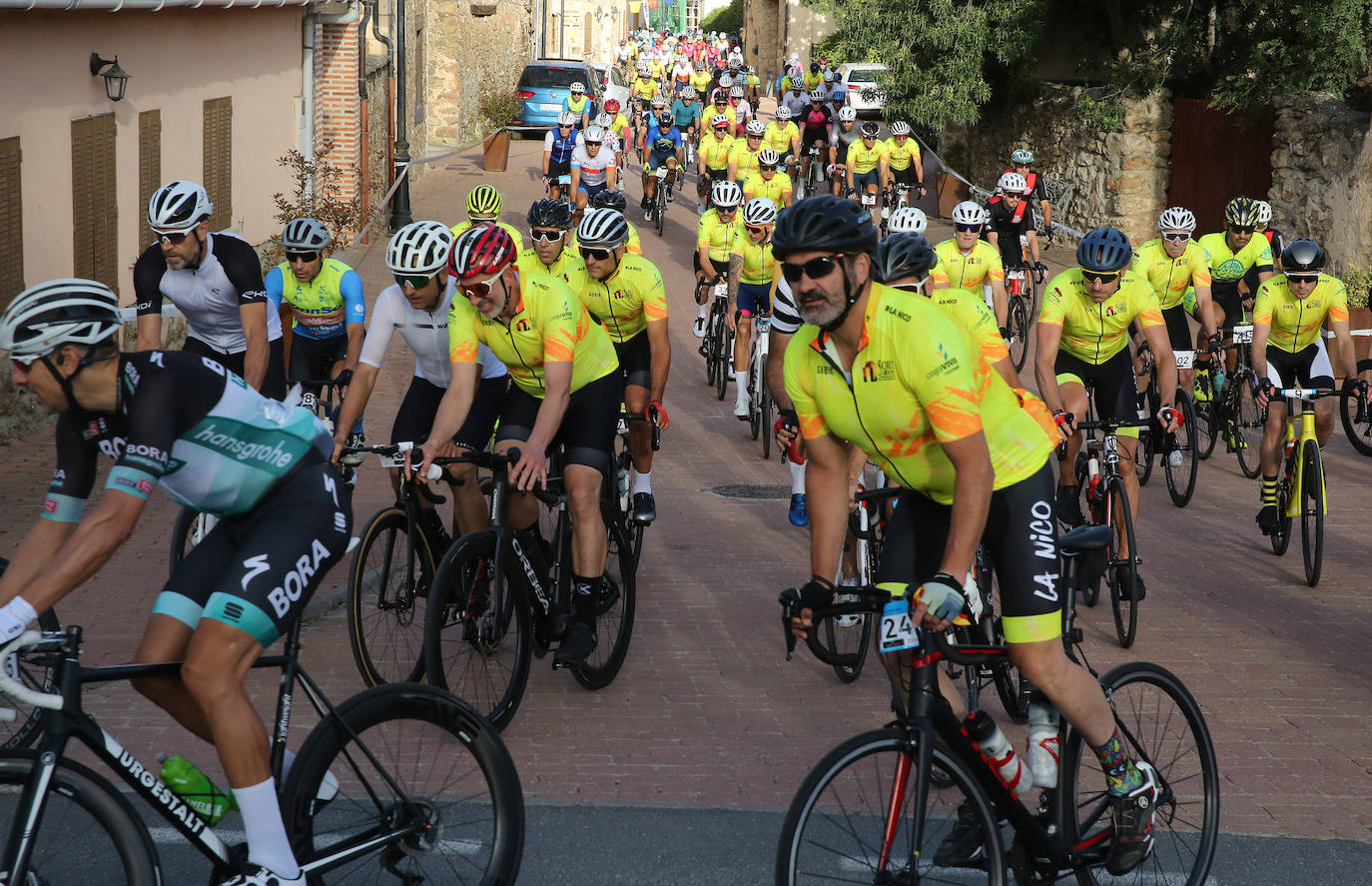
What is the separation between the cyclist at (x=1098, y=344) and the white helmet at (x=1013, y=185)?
29.8ft

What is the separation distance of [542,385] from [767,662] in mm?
1761

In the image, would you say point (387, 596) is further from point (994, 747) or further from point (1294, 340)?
point (1294, 340)

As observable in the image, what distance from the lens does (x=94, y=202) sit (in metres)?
14.4

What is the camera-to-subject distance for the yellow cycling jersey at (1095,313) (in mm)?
8820

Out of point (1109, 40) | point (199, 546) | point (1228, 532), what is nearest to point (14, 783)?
point (199, 546)

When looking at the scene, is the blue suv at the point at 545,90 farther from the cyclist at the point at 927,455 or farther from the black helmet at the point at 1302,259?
the cyclist at the point at 927,455

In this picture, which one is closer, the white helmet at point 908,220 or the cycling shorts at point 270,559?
the cycling shorts at point 270,559

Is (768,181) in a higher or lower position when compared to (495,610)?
higher

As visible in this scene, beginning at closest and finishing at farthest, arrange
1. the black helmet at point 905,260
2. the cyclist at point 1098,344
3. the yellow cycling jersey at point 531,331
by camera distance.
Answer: the yellow cycling jersey at point 531,331 < the black helmet at point 905,260 < the cyclist at point 1098,344

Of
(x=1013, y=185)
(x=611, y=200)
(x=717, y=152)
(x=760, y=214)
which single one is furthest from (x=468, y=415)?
(x=717, y=152)

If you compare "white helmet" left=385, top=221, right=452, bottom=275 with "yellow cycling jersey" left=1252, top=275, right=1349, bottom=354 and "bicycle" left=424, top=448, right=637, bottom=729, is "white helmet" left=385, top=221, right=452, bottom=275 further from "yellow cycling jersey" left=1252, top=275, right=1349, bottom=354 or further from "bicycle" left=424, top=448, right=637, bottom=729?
"yellow cycling jersey" left=1252, top=275, right=1349, bottom=354

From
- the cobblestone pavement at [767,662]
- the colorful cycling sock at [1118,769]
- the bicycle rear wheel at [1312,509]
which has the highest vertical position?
the colorful cycling sock at [1118,769]

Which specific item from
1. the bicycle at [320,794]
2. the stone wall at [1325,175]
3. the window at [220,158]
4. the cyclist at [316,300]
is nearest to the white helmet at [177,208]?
the cyclist at [316,300]

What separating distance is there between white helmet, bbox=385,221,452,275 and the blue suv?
35574 millimetres
